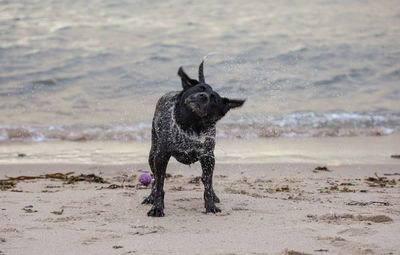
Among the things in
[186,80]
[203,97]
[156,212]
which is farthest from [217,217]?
[186,80]

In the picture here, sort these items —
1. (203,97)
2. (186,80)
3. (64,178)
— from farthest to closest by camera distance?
(64,178) < (186,80) < (203,97)

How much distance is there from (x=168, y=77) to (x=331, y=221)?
1213 cm

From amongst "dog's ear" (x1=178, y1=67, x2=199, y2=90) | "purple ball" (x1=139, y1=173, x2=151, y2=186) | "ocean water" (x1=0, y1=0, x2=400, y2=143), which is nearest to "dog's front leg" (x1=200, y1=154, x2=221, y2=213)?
"dog's ear" (x1=178, y1=67, x2=199, y2=90)

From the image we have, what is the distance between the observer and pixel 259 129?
440 inches

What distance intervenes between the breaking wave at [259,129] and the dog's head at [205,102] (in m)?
6.23

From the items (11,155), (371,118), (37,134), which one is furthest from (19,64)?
(371,118)

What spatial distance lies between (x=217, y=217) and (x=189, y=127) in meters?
0.90

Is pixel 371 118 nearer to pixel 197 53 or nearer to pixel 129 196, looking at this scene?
pixel 197 53

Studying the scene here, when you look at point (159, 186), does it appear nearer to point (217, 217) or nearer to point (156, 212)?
point (156, 212)

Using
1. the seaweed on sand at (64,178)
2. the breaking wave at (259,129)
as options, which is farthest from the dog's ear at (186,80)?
the breaking wave at (259,129)

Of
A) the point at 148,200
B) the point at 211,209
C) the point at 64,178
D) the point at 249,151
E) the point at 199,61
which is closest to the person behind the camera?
the point at 211,209

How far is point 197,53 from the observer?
58.1 feet

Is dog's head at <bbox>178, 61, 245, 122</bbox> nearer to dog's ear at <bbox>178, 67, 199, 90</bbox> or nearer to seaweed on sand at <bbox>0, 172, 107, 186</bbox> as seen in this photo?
dog's ear at <bbox>178, 67, 199, 90</bbox>

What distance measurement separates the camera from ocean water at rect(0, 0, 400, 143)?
12.0m
